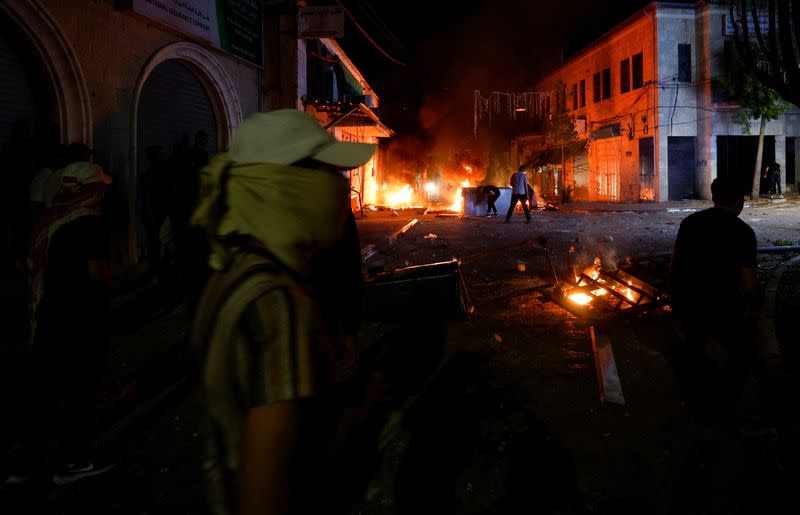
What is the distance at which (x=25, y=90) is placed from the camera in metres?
7.06

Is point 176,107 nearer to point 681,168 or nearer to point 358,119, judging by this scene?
point 358,119

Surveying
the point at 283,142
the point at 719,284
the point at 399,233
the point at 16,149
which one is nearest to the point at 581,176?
the point at 399,233

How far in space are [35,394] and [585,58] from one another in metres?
39.4

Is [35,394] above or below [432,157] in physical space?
below

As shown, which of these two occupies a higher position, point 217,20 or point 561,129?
point 561,129

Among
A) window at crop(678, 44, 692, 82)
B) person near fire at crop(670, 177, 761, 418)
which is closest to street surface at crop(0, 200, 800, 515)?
person near fire at crop(670, 177, 761, 418)

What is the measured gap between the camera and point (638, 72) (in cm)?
3030

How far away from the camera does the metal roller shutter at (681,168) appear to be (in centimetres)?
2916

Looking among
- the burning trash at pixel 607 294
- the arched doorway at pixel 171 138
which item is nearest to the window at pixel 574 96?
the arched doorway at pixel 171 138

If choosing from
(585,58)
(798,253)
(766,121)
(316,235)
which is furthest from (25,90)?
(585,58)

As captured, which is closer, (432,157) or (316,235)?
(316,235)

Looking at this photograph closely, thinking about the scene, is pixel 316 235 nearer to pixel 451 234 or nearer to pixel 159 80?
pixel 159 80

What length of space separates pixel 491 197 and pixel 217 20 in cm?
1340

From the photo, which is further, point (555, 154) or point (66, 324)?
point (555, 154)
